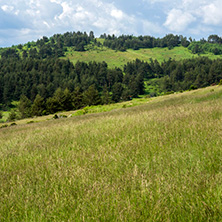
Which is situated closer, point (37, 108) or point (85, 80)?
point (37, 108)

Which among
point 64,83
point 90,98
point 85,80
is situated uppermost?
point 85,80

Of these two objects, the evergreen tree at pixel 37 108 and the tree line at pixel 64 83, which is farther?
the tree line at pixel 64 83

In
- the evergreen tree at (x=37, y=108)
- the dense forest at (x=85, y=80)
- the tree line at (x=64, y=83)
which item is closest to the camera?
the evergreen tree at (x=37, y=108)

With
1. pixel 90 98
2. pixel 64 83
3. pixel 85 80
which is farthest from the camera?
pixel 85 80

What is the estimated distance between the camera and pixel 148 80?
173 metres

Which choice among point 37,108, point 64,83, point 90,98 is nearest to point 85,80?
point 64,83

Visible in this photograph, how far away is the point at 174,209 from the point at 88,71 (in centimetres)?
16701

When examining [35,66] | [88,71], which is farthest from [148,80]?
[35,66]

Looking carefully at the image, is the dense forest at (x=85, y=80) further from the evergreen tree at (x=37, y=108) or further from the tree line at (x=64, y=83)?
the evergreen tree at (x=37, y=108)

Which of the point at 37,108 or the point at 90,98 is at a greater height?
the point at 90,98

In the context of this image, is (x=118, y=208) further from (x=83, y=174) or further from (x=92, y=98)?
(x=92, y=98)

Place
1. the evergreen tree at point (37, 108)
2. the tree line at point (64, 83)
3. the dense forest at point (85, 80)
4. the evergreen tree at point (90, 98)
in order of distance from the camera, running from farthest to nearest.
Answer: the dense forest at point (85, 80) → the tree line at point (64, 83) → the evergreen tree at point (90, 98) → the evergreen tree at point (37, 108)

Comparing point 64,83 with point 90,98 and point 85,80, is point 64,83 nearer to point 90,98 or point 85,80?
point 85,80

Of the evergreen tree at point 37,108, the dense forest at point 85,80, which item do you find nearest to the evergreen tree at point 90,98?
the dense forest at point 85,80
